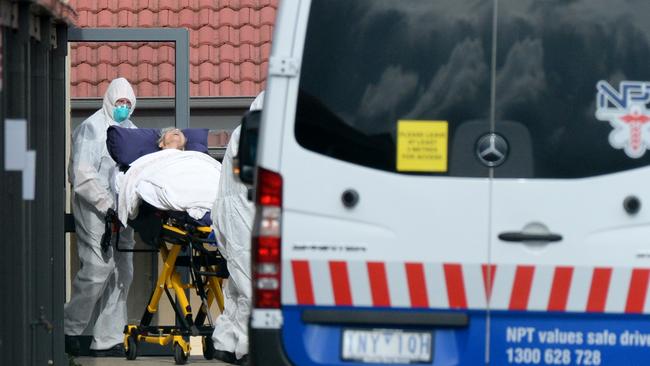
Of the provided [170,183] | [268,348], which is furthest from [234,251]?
[268,348]

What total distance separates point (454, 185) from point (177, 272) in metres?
5.53

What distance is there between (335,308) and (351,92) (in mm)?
811

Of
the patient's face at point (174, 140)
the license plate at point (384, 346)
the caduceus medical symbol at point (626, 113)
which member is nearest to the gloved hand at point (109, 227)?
the patient's face at point (174, 140)

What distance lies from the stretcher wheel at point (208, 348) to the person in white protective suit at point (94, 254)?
803 mm

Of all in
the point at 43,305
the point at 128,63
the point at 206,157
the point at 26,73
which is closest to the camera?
the point at 26,73

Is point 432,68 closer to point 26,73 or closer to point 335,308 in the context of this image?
point 335,308

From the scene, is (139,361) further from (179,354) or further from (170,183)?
(170,183)

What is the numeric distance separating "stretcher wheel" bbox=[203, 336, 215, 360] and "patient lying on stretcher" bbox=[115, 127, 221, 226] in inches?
37.0

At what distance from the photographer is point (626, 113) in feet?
21.6

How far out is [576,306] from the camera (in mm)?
6617

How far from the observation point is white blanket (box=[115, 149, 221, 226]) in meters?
11.1

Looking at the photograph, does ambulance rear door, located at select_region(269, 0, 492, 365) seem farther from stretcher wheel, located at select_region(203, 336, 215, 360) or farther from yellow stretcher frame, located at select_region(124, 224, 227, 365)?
stretcher wheel, located at select_region(203, 336, 215, 360)

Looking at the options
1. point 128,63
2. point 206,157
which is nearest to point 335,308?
point 206,157

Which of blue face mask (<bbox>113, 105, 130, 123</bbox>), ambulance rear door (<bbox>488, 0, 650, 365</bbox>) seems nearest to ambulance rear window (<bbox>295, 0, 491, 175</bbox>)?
ambulance rear door (<bbox>488, 0, 650, 365</bbox>)
